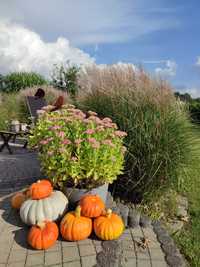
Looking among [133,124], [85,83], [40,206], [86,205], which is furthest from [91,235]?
[85,83]

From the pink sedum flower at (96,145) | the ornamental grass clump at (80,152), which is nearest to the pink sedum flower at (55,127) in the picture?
the ornamental grass clump at (80,152)

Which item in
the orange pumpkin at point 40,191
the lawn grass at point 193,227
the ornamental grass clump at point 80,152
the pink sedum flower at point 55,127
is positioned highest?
the pink sedum flower at point 55,127

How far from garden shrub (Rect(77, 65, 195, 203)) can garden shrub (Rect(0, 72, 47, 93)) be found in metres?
13.0

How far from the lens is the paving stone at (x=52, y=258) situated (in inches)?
86.2

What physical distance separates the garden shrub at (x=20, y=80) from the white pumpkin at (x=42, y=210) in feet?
46.1

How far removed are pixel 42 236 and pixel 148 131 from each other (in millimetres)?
1762

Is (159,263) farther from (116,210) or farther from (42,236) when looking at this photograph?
(42,236)

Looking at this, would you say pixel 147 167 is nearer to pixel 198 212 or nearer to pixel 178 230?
pixel 178 230

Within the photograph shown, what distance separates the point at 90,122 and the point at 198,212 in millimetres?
2064

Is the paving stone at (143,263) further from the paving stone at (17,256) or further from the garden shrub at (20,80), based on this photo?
the garden shrub at (20,80)

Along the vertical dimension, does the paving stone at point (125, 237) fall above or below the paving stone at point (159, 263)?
above

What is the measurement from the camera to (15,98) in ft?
36.6

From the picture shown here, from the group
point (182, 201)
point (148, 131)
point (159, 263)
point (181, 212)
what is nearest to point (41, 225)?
point (159, 263)

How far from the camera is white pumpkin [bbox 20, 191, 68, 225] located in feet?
8.38
